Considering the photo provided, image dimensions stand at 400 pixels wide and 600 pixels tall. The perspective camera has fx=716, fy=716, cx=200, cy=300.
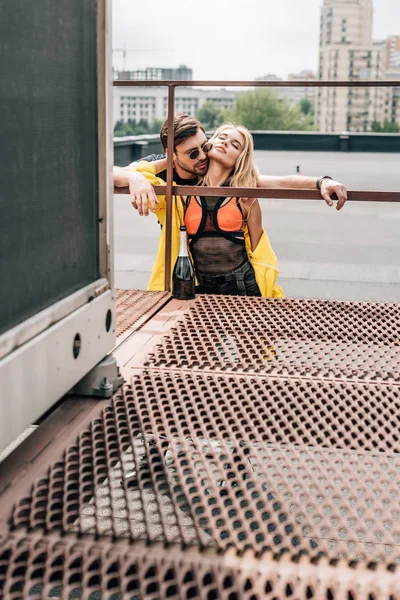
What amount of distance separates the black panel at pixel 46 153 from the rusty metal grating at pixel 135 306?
2.81 feet

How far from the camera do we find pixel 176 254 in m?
3.38

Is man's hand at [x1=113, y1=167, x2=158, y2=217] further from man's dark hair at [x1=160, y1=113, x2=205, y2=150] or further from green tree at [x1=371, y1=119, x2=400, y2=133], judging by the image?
green tree at [x1=371, y1=119, x2=400, y2=133]

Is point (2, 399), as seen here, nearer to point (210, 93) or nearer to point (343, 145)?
point (343, 145)

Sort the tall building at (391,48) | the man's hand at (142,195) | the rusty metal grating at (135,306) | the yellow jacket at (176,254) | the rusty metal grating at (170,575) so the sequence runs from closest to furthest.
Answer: the rusty metal grating at (170,575) → the rusty metal grating at (135,306) → the man's hand at (142,195) → the yellow jacket at (176,254) → the tall building at (391,48)

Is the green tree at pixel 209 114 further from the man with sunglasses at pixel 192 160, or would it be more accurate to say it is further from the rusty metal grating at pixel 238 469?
the rusty metal grating at pixel 238 469

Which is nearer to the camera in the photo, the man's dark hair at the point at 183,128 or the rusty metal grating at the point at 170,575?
the rusty metal grating at the point at 170,575

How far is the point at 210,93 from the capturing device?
404ft

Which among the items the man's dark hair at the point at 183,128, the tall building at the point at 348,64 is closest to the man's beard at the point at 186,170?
the man's dark hair at the point at 183,128

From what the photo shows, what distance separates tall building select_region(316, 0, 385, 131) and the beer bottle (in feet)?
378

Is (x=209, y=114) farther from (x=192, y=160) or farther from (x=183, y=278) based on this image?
(x=183, y=278)

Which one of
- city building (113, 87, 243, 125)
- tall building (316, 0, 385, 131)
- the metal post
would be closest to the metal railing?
the metal post

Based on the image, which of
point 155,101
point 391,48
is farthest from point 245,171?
point 391,48

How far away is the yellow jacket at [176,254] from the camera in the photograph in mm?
3411

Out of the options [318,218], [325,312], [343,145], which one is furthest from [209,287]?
[343,145]
